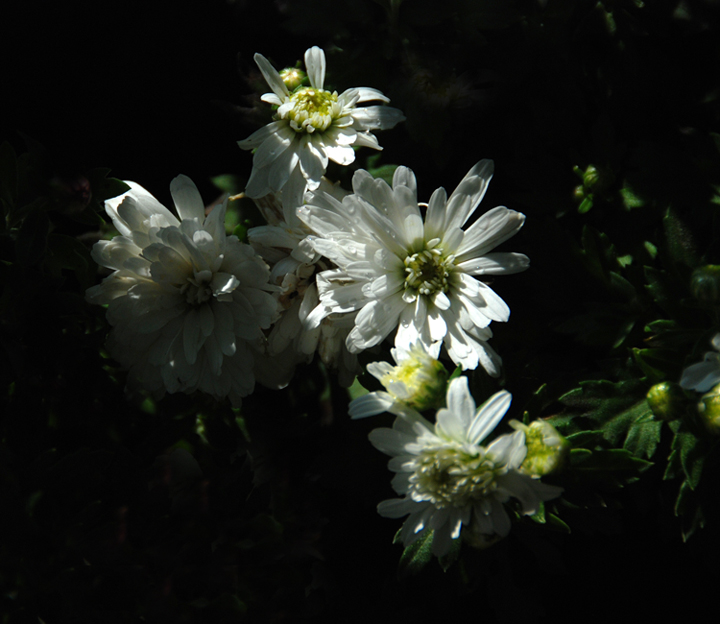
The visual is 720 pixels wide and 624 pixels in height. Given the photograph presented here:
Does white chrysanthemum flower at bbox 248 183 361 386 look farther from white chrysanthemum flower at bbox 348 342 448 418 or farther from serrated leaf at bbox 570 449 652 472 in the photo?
serrated leaf at bbox 570 449 652 472

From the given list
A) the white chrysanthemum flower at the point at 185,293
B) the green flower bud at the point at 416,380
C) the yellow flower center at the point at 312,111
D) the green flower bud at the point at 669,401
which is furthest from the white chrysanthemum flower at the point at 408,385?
the yellow flower center at the point at 312,111

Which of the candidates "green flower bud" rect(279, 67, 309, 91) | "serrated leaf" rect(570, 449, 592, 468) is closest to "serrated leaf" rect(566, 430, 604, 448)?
"serrated leaf" rect(570, 449, 592, 468)

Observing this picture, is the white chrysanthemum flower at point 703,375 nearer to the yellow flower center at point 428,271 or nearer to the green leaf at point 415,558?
the yellow flower center at point 428,271

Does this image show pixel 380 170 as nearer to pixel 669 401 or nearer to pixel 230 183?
pixel 230 183

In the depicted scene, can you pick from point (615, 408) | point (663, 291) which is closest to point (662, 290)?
point (663, 291)

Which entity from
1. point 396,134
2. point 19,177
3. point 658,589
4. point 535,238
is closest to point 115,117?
point 19,177
